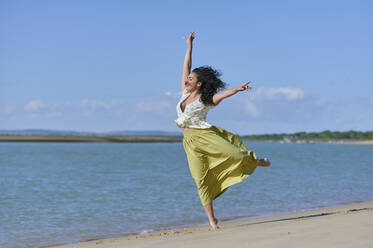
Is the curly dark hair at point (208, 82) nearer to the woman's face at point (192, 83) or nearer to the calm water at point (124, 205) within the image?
the woman's face at point (192, 83)

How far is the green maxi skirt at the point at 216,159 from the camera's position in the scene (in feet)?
22.9

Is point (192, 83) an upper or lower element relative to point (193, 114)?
upper

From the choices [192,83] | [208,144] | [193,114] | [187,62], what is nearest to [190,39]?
[187,62]

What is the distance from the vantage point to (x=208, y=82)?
22.7 ft

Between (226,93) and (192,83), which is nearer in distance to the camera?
(226,93)

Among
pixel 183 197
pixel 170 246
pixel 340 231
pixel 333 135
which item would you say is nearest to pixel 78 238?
pixel 170 246

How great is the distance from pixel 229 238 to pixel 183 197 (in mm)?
9599

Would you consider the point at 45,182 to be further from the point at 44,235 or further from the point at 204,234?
the point at 204,234

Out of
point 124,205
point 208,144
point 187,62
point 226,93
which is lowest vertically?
point 124,205

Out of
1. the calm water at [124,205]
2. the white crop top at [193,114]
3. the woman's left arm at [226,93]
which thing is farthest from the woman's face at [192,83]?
the calm water at [124,205]

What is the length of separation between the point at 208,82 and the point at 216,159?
1.07 m

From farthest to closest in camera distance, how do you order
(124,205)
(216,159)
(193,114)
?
(124,205), (216,159), (193,114)

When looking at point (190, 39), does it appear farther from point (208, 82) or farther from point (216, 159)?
point (216, 159)

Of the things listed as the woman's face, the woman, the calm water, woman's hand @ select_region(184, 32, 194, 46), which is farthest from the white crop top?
the calm water
